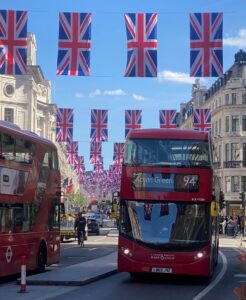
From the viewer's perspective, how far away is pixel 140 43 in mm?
23609

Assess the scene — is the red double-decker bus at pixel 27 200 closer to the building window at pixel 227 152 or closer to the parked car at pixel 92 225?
the parked car at pixel 92 225

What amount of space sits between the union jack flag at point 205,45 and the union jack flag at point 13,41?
6427 millimetres

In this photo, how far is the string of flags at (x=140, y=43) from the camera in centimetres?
2336

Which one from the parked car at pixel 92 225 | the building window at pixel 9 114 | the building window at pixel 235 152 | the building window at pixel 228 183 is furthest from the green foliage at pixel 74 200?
the parked car at pixel 92 225

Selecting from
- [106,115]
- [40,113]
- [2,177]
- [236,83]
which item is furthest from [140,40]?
[40,113]

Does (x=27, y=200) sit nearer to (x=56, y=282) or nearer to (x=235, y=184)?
(x=56, y=282)

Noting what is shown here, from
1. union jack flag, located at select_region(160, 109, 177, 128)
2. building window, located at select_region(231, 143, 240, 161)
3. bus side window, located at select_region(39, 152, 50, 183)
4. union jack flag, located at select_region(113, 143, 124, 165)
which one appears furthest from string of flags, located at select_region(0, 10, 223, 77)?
building window, located at select_region(231, 143, 240, 161)

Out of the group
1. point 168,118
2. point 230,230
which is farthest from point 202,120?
point 230,230

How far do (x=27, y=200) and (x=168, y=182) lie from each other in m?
4.49

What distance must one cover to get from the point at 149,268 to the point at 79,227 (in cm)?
1899

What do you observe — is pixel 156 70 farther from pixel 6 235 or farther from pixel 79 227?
pixel 79 227

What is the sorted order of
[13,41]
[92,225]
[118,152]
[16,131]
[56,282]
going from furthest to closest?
[118,152] < [92,225] < [13,41] < [16,131] < [56,282]

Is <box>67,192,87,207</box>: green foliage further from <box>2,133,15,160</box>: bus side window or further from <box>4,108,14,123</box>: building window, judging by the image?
<box>2,133,15,160</box>: bus side window

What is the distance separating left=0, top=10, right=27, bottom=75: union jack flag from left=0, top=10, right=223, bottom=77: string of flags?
0.18 ft
